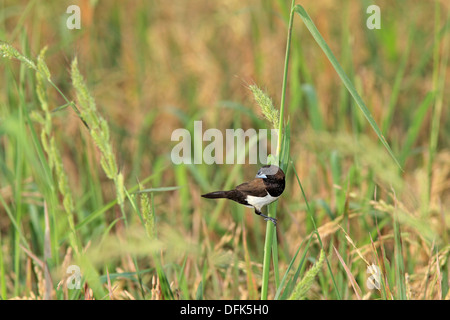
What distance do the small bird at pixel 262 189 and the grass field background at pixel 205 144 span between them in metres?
0.16

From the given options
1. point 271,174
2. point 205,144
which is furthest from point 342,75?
point 205,144

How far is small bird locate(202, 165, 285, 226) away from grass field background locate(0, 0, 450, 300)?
0.16 meters

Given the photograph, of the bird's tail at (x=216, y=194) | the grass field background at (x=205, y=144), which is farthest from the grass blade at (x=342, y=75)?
the bird's tail at (x=216, y=194)

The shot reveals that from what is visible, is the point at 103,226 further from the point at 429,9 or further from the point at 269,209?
the point at 429,9

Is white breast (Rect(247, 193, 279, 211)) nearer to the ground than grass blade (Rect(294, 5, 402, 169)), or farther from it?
nearer to the ground

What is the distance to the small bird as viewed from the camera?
753 millimetres

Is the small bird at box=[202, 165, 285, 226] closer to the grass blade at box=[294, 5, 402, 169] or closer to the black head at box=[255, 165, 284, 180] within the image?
the black head at box=[255, 165, 284, 180]

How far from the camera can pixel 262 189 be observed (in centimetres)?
76

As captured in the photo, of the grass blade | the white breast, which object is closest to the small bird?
the white breast

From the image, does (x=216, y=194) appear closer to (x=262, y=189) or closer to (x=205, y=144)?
(x=262, y=189)

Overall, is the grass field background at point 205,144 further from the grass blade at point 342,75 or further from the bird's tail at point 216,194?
the bird's tail at point 216,194
